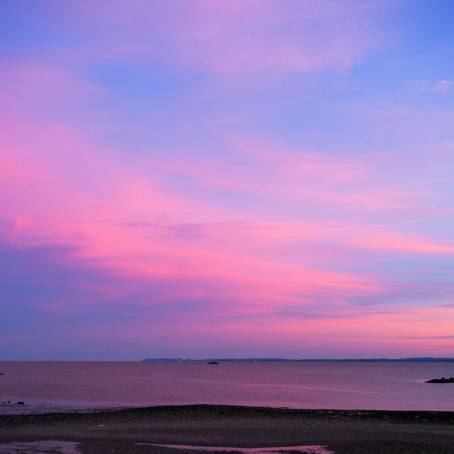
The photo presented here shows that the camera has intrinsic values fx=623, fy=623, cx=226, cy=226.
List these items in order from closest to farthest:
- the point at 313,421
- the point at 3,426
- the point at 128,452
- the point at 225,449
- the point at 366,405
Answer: the point at 128,452, the point at 225,449, the point at 3,426, the point at 313,421, the point at 366,405

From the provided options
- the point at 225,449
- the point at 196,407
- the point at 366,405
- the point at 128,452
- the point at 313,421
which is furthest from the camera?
the point at 366,405

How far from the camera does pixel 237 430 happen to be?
30.5 meters

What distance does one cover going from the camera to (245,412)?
41938 millimetres

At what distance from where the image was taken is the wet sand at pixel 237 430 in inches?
994

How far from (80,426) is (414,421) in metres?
19.6

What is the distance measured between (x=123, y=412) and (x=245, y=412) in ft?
26.9

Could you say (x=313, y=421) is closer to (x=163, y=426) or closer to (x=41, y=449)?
(x=163, y=426)

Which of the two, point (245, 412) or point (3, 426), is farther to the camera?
point (245, 412)

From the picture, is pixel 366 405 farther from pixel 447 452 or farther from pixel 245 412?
pixel 447 452

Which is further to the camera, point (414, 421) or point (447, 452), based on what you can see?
point (414, 421)

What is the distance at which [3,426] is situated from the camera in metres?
32.7

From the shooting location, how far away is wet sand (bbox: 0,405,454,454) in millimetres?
25250

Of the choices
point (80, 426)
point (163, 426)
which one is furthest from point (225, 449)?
point (80, 426)

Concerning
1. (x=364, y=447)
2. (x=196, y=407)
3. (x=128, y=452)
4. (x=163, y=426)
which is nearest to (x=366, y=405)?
(x=196, y=407)
